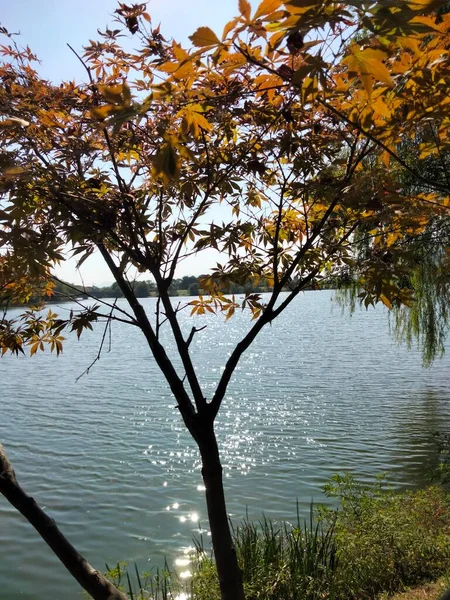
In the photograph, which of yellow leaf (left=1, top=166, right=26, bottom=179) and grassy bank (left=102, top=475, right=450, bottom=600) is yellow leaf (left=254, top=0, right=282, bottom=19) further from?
grassy bank (left=102, top=475, right=450, bottom=600)

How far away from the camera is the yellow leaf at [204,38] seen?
1068 mm

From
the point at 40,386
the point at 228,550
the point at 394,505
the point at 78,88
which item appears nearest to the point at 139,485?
the point at 394,505

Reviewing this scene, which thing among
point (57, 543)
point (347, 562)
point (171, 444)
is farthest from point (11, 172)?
point (171, 444)

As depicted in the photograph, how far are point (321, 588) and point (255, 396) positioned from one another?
898 centimetres

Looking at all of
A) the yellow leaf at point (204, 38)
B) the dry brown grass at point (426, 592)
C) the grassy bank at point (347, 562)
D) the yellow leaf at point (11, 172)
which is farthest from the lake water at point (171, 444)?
the yellow leaf at point (204, 38)

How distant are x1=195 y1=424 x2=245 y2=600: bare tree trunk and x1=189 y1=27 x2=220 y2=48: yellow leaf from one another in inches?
55.0

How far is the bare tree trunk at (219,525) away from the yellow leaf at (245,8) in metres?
1.43

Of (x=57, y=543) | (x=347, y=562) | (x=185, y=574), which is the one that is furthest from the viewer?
(x=185, y=574)

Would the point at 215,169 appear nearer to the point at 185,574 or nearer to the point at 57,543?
the point at 57,543

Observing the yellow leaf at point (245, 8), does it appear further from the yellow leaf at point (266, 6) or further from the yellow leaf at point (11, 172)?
the yellow leaf at point (11, 172)

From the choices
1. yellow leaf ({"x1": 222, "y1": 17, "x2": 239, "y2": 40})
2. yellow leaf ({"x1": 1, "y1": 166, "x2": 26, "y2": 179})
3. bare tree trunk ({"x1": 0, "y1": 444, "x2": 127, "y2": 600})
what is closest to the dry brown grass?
bare tree trunk ({"x1": 0, "y1": 444, "x2": 127, "y2": 600})

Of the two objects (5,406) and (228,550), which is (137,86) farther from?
(5,406)

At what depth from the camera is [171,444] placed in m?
8.91

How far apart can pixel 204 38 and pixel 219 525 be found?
1.68 meters
